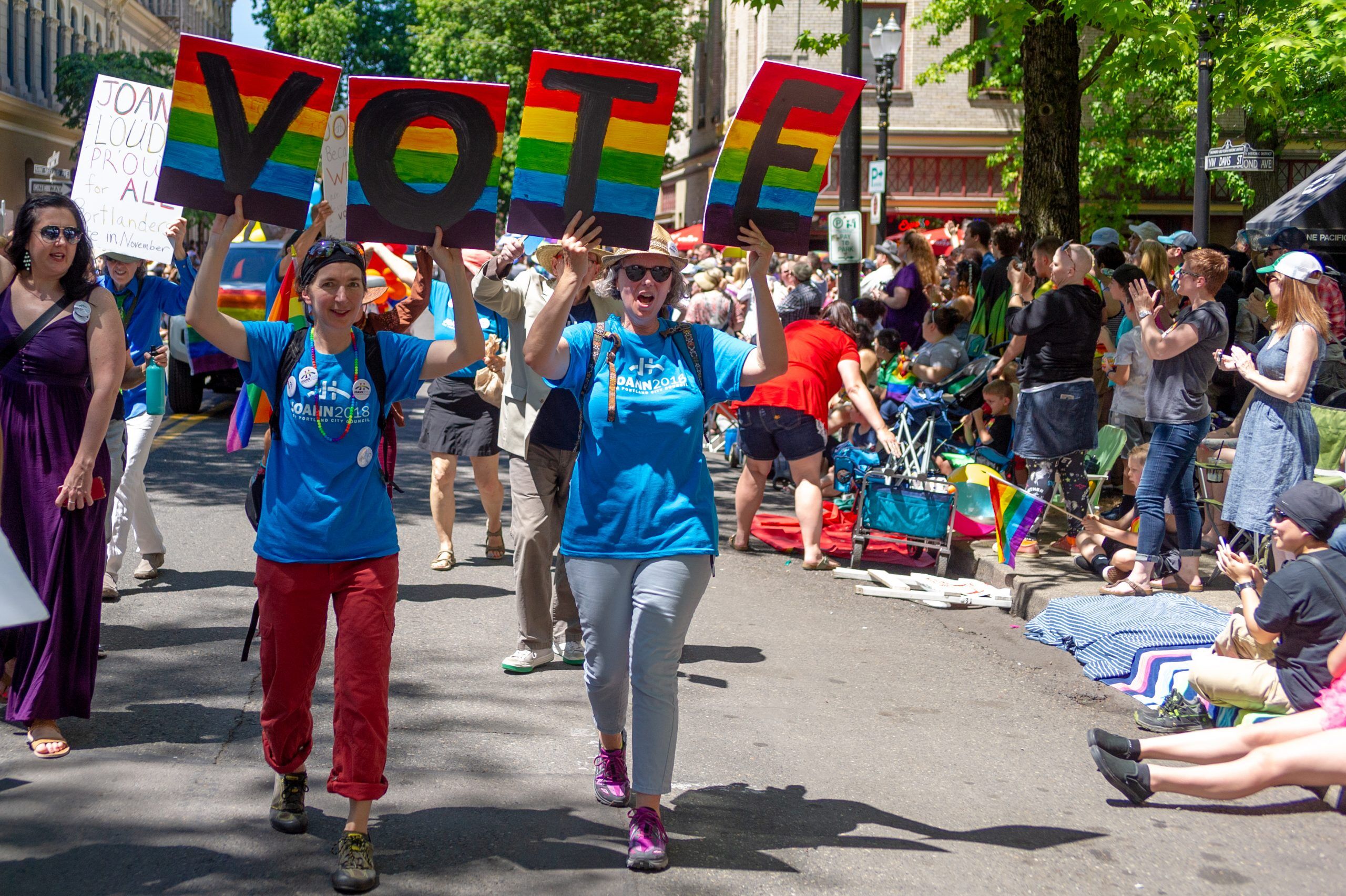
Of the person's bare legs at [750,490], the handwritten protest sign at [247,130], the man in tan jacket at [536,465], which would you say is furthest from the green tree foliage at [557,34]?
the handwritten protest sign at [247,130]

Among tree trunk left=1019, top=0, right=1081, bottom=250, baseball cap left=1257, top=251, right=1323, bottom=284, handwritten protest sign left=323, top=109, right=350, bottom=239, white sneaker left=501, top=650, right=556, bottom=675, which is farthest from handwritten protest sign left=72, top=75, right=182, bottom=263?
tree trunk left=1019, top=0, right=1081, bottom=250

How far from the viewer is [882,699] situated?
21.2 ft

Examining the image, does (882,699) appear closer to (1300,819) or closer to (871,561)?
(1300,819)

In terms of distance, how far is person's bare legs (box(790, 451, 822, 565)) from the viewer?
30.6 feet

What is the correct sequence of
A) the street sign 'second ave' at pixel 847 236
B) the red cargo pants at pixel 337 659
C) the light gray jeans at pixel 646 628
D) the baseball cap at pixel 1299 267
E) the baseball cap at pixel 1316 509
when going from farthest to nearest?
the street sign 'second ave' at pixel 847 236 < the baseball cap at pixel 1299 267 < the baseball cap at pixel 1316 509 < the light gray jeans at pixel 646 628 < the red cargo pants at pixel 337 659

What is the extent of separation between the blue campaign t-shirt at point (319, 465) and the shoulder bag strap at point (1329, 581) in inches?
132

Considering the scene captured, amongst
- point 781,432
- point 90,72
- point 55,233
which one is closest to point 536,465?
point 55,233

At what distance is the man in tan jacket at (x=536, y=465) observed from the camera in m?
6.48

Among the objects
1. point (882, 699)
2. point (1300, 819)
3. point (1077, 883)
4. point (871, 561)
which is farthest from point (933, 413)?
point (1077, 883)

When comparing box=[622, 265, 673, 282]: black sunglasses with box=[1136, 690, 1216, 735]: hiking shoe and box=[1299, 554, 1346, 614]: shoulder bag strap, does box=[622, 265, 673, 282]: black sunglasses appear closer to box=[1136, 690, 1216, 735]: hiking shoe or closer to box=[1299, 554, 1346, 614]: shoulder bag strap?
box=[1299, 554, 1346, 614]: shoulder bag strap

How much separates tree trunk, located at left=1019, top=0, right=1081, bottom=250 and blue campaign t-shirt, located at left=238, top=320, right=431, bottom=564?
9.56m

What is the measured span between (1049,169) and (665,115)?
8939 mm

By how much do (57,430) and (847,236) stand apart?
31.1ft

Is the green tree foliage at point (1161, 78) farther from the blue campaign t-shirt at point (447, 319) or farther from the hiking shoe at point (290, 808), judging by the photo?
the hiking shoe at point (290, 808)
